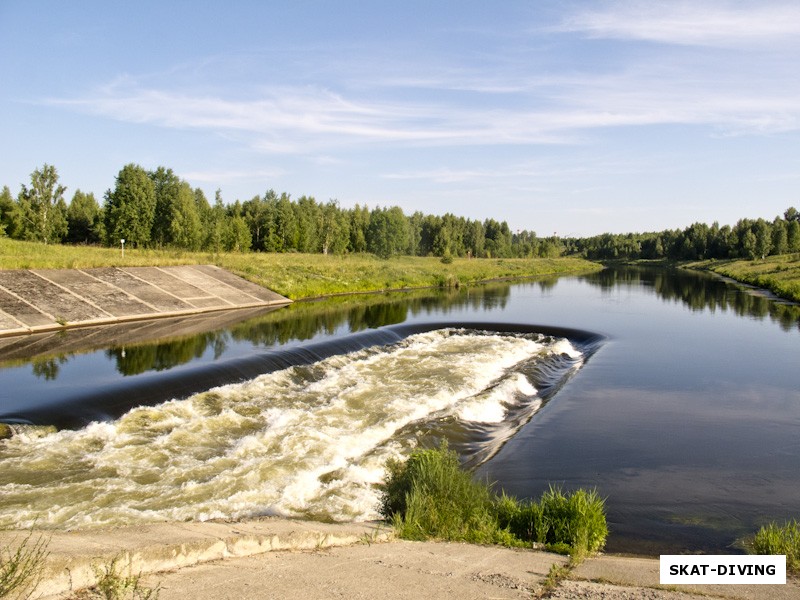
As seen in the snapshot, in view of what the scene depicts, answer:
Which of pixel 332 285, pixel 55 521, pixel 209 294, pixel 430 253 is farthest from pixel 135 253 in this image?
pixel 430 253

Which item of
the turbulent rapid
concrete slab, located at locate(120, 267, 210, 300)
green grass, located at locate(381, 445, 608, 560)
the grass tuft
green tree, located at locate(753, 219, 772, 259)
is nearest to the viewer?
the grass tuft

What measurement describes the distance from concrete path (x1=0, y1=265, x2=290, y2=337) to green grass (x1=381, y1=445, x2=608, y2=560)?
21.1 metres

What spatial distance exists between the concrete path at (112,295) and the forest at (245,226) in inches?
461

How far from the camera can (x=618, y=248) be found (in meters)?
153

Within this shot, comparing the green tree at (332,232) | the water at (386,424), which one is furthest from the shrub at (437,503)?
the green tree at (332,232)

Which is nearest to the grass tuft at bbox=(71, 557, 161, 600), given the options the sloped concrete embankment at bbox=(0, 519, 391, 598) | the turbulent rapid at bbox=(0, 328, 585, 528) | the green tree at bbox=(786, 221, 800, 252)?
the sloped concrete embankment at bbox=(0, 519, 391, 598)

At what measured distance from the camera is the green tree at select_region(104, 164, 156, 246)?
5131cm

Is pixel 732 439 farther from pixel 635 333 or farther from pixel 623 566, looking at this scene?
pixel 635 333

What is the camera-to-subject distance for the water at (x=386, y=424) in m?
10.4

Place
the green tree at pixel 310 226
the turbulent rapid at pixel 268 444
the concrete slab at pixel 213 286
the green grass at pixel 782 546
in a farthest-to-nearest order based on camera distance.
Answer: the green tree at pixel 310 226
the concrete slab at pixel 213 286
the turbulent rapid at pixel 268 444
the green grass at pixel 782 546

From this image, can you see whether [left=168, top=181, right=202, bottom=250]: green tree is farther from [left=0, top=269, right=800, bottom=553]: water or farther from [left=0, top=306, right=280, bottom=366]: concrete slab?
[left=0, top=269, right=800, bottom=553]: water

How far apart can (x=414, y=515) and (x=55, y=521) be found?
218 inches

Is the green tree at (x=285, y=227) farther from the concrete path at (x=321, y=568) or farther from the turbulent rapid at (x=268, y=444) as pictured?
the concrete path at (x=321, y=568)

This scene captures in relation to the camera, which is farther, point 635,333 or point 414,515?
point 635,333
